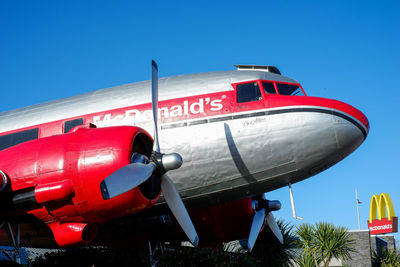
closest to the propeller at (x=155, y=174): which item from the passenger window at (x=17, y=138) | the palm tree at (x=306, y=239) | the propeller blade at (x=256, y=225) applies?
the passenger window at (x=17, y=138)

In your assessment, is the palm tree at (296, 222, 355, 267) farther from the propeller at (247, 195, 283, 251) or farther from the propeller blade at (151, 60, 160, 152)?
the propeller blade at (151, 60, 160, 152)

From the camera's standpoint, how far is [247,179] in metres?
13.4

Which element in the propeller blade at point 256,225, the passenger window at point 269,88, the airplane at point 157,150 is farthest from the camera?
the propeller blade at point 256,225

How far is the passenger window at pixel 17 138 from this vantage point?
570 inches

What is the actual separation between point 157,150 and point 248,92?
11.5 ft

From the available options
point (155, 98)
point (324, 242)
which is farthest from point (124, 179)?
point (324, 242)

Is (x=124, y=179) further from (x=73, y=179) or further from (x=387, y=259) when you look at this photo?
(x=387, y=259)

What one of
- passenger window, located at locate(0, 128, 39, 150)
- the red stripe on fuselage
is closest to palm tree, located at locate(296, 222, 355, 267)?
the red stripe on fuselage

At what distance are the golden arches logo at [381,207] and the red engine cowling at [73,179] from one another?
33.7 m

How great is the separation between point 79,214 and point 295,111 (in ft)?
20.8

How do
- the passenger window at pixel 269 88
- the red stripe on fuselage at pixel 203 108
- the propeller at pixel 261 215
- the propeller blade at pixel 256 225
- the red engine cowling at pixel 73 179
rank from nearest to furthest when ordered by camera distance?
the red engine cowling at pixel 73 179 → the red stripe on fuselage at pixel 203 108 → the passenger window at pixel 269 88 → the propeller blade at pixel 256 225 → the propeller at pixel 261 215

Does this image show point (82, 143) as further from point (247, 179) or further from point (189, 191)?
point (247, 179)

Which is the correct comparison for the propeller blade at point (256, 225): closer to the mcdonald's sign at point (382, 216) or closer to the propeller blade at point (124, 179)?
the propeller blade at point (124, 179)

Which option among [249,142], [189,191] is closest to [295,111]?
[249,142]
